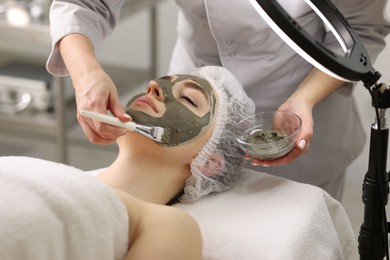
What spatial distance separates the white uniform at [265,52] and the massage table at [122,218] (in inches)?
9.7

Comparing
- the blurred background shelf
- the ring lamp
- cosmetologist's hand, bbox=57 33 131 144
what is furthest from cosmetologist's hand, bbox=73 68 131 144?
the blurred background shelf

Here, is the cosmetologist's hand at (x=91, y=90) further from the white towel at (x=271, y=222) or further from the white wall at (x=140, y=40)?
the white wall at (x=140, y=40)

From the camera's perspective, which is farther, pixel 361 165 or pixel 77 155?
pixel 77 155

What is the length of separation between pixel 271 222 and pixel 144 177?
0.88 ft

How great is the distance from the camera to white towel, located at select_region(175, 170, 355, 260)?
4.21ft

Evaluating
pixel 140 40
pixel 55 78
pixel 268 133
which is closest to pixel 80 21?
pixel 268 133

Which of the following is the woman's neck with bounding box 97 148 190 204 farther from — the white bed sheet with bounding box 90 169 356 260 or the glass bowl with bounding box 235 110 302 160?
the glass bowl with bounding box 235 110 302 160

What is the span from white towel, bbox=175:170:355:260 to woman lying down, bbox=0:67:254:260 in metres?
0.06

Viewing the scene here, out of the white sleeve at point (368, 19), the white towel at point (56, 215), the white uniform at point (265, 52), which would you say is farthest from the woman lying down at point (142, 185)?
the white sleeve at point (368, 19)

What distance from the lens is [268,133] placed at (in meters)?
1.48

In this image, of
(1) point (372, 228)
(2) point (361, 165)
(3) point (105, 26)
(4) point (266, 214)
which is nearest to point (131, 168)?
(4) point (266, 214)

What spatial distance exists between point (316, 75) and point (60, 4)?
59cm

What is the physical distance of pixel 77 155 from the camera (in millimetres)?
3262

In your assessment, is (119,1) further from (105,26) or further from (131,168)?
(131,168)
